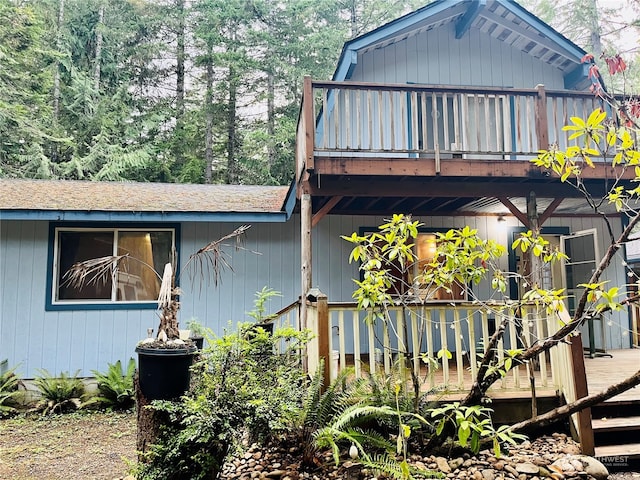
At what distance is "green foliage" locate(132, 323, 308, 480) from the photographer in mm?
3090

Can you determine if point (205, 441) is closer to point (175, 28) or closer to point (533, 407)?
point (533, 407)

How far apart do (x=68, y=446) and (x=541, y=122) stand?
21.1 ft

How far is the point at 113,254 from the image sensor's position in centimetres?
698

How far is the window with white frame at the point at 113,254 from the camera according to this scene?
6.88 metres

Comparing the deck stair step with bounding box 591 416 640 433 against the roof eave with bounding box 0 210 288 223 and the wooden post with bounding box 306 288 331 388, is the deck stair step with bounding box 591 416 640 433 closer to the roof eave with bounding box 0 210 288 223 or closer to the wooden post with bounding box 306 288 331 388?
the wooden post with bounding box 306 288 331 388

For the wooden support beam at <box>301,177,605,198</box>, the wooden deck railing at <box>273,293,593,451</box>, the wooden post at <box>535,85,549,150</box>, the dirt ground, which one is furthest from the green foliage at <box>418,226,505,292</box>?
the dirt ground

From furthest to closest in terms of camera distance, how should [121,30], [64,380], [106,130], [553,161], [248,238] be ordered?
[121,30] < [106,130] < [248,238] < [64,380] < [553,161]

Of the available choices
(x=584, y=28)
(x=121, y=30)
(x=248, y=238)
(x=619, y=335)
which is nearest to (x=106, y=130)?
(x=121, y=30)

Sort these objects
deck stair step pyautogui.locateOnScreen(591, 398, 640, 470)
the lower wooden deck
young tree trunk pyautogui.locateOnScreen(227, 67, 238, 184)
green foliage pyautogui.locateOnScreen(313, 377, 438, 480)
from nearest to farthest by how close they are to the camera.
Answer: green foliage pyautogui.locateOnScreen(313, 377, 438, 480) → deck stair step pyautogui.locateOnScreen(591, 398, 640, 470) → the lower wooden deck → young tree trunk pyautogui.locateOnScreen(227, 67, 238, 184)

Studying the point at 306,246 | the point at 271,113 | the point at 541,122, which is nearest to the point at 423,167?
the point at 541,122

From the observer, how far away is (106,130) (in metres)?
15.2

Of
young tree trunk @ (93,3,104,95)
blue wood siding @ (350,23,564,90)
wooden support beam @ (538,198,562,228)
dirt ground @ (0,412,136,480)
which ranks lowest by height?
dirt ground @ (0,412,136,480)

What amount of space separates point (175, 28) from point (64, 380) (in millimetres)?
15402

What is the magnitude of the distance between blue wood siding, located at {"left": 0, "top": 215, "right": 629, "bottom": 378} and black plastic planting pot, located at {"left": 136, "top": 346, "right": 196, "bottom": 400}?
379 cm
